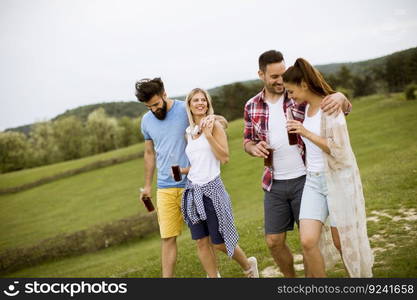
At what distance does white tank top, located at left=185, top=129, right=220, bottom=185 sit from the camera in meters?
5.30

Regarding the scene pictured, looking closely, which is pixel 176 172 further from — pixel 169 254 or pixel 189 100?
pixel 169 254

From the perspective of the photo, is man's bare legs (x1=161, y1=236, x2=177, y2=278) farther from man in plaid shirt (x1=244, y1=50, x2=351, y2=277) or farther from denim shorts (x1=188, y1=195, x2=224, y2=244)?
man in plaid shirt (x1=244, y1=50, x2=351, y2=277)

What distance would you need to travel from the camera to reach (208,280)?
520 cm

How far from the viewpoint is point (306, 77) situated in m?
4.48

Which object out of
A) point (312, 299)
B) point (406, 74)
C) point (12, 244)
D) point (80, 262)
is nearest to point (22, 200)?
point (12, 244)

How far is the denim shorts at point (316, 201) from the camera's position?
14.8ft

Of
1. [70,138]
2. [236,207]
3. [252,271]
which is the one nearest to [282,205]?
[252,271]

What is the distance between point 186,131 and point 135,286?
2.17 m

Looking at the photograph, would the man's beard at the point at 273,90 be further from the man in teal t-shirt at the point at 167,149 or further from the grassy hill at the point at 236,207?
the grassy hill at the point at 236,207

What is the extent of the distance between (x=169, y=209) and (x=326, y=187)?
7.89ft

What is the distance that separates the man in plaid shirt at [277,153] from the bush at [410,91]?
36.3 meters

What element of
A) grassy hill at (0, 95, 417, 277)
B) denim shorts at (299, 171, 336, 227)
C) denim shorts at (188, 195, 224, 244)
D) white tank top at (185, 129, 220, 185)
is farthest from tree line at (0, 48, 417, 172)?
denim shorts at (299, 171, 336, 227)

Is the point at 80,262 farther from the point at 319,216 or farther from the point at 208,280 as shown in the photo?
the point at 319,216

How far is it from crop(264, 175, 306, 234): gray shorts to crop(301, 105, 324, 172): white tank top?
1.25ft
